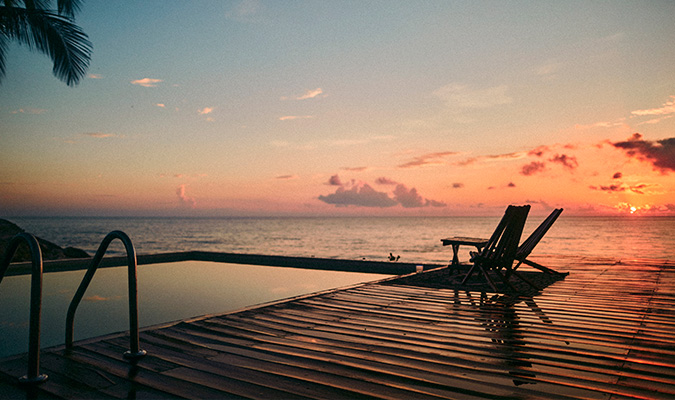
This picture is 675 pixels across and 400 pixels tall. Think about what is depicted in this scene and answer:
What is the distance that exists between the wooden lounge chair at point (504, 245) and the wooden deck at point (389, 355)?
124cm

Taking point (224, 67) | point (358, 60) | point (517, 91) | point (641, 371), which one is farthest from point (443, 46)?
point (641, 371)

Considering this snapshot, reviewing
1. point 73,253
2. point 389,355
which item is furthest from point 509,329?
point 73,253

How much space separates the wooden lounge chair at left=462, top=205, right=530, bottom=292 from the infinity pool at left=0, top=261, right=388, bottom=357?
152 inches

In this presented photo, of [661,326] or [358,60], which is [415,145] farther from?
[661,326]

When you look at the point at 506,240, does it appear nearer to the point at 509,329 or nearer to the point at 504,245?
the point at 504,245

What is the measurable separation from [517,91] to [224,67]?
14.0 metres

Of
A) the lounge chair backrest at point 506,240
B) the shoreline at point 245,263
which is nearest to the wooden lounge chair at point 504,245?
the lounge chair backrest at point 506,240

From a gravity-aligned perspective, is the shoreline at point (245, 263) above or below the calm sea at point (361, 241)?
above

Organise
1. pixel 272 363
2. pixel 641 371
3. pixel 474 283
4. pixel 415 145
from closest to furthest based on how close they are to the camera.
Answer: pixel 641 371
pixel 272 363
pixel 474 283
pixel 415 145

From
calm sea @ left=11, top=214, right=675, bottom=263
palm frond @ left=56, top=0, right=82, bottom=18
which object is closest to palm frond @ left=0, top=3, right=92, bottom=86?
palm frond @ left=56, top=0, right=82, bottom=18

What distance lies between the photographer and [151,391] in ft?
7.77

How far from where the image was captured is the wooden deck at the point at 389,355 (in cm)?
235

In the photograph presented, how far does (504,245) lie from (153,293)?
8642 mm

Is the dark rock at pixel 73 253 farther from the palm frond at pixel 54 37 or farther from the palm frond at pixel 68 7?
the palm frond at pixel 68 7
